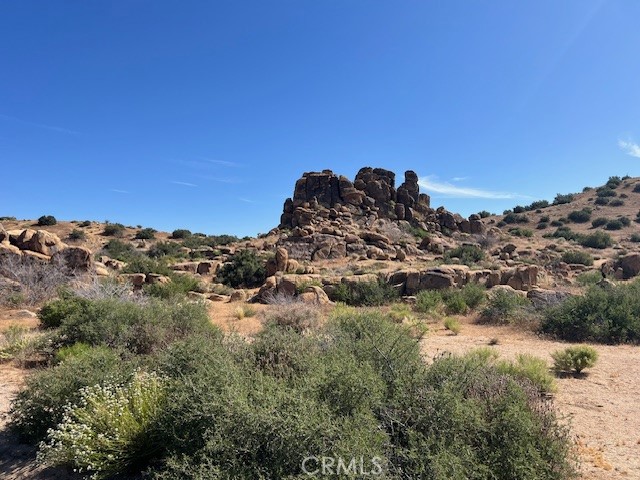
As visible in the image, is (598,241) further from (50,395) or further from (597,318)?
(50,395)

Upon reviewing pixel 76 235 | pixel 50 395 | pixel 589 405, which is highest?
pixel 76 235

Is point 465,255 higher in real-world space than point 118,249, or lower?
lower

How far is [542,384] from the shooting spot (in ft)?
21.8

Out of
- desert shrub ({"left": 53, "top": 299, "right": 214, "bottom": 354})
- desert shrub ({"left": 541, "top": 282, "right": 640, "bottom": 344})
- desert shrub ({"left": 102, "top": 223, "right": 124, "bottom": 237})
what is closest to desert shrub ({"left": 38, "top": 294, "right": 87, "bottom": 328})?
desert shrub ({"left": 53, "top": 299, "right": 214, "bottom": 354})

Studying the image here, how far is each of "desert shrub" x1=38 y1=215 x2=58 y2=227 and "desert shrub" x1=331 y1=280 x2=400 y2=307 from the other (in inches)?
1776

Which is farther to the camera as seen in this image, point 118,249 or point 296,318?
point 118,249

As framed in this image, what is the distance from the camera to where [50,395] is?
493 centimetres

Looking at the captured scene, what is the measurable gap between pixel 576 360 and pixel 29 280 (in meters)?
18.0

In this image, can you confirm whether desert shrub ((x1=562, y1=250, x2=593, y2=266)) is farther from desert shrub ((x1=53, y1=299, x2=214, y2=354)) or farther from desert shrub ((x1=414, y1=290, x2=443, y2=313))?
desert shrub ((x1=53, y1=299, x2=214, y2=354))

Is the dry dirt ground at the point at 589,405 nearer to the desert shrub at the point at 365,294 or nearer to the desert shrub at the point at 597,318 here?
the desert shrub at the point at 597,318

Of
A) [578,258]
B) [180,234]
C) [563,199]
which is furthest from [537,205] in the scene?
[180,234]

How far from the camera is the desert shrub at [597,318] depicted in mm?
11594

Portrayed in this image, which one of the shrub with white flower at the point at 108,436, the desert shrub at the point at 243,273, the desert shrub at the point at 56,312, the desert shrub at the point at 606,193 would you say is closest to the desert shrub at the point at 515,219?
the desert shrub at the point at 606,193

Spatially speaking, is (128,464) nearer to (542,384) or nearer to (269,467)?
(269,467)
